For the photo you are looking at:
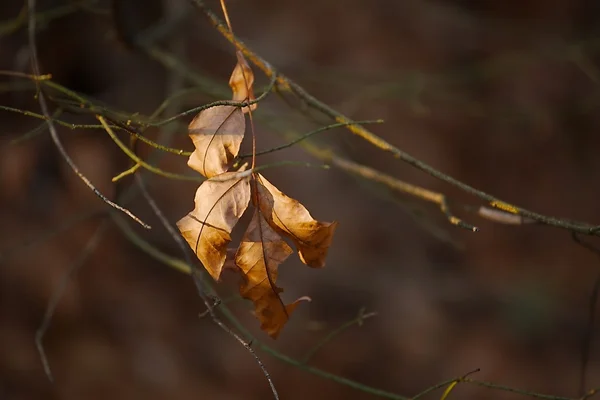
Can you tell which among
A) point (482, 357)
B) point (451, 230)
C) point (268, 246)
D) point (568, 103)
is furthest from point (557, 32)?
point (268, 246)

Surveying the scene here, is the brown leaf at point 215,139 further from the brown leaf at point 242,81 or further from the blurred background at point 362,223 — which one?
the blurred background at point 362,223

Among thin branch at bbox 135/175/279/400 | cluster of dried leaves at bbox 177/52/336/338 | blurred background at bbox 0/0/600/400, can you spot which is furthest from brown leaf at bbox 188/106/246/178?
blurred background at bbox 0/0/600/400

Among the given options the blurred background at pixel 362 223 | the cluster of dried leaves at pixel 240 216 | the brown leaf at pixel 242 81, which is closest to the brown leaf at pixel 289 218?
the cluster of dried leaves at pixel 240 216

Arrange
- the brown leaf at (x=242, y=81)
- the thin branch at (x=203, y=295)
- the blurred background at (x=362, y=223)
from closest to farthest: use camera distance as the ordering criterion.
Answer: the thin branch at (x=203, y=295) → the brown leaf at (x=242, y=81) → the blurred background at (x=362, y=223)

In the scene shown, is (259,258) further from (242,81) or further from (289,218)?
(242,81)

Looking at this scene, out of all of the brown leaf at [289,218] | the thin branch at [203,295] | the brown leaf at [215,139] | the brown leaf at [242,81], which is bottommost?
the thin branch at [203,295]

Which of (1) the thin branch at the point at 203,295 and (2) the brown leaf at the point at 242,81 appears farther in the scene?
(2) the brown leaf at the point at 242,81
